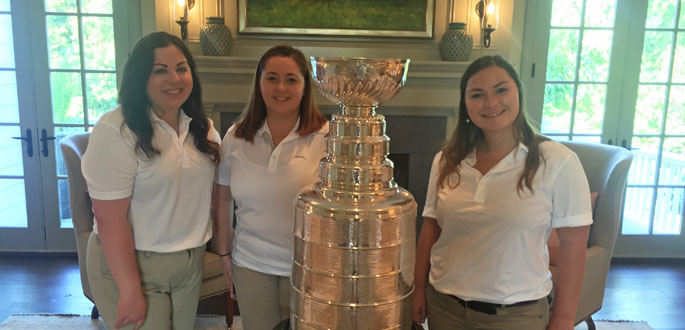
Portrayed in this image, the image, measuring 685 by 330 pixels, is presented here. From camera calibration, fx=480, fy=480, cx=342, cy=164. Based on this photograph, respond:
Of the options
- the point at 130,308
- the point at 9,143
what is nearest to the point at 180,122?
the point at 130,308

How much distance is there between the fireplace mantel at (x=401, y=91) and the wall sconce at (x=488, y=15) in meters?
0.23

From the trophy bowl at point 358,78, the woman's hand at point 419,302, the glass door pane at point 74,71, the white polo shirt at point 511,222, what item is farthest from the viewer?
the glass door pane at point 74,71

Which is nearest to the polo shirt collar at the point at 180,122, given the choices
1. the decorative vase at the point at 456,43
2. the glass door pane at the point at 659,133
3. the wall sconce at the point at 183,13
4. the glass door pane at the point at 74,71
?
the wall sconce at the point at 183,13

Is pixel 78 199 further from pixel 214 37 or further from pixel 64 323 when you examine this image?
pixel 214 37

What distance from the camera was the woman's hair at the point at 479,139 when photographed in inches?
43.1

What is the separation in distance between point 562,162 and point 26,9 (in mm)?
3469

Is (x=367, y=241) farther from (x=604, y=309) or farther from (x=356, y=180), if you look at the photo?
(x=604, y=309)

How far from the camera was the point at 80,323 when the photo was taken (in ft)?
8.17

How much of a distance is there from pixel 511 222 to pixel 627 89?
2.84 m

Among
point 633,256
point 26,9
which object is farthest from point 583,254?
point 26,9

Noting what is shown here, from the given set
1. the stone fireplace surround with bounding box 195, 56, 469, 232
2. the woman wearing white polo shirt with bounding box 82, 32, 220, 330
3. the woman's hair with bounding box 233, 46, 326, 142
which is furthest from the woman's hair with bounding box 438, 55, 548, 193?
the stone fireplace surround with bounding box 195, 56, 469, 232

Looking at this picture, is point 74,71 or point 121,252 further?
point 74,71

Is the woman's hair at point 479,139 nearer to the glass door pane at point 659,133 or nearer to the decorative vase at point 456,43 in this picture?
the decorative vase at point 456,43

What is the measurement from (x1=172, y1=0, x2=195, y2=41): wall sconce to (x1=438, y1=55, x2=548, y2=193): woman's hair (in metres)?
2.30
